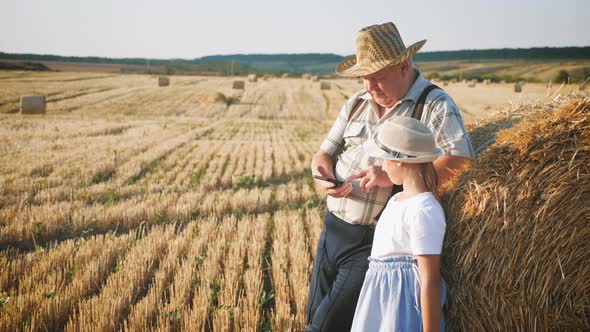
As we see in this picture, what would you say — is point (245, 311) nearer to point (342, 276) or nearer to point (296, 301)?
point (296, 301)

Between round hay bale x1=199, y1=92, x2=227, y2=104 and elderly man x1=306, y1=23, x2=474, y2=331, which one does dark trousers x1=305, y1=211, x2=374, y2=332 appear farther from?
round hay bale x1=199, y1=92, x2=227, y2=104

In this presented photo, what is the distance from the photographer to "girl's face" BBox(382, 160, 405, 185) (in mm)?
2209

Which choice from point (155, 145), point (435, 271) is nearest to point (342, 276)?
point (435, 271)

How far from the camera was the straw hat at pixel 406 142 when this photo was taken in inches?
81.7

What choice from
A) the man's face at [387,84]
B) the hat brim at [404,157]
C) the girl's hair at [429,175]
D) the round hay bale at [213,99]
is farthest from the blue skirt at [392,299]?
the round hay bale at [213,99]

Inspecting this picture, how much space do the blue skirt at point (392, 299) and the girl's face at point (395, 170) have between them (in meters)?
0.41

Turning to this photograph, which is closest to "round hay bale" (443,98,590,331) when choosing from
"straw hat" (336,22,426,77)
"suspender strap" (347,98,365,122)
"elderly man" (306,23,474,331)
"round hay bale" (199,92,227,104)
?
"elderly man" (306,23,474,331)

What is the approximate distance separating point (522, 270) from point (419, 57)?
147 m

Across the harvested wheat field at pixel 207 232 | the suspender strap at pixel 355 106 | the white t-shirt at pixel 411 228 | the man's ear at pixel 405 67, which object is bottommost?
the harvested wheat field at pixel 207 232

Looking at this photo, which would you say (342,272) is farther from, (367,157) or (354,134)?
(354,134)

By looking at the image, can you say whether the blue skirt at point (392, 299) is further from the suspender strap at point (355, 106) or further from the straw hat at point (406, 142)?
the suspender strap at point (355, 106)

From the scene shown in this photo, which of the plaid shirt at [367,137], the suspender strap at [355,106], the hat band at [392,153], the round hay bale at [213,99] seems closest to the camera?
the hat band at [392,153]

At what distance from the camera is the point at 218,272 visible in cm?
425

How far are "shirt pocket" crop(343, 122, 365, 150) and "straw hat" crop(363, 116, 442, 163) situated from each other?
1.65 ft
